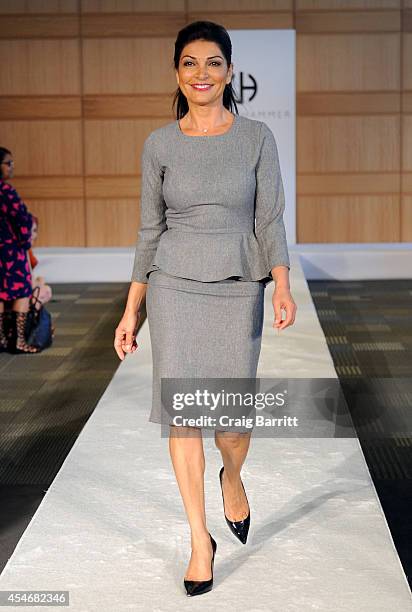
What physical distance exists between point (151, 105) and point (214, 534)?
8.18 meters

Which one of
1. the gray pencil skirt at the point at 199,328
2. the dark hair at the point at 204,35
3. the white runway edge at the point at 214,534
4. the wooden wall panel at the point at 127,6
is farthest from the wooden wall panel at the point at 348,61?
the gray pencil skirt at the point at 199,328

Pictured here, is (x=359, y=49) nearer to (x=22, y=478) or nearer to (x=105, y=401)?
(x=105, y=401)

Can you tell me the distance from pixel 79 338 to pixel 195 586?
4532 mm

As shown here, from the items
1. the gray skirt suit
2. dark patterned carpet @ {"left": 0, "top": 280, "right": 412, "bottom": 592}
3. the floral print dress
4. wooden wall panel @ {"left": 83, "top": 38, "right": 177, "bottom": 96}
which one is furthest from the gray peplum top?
wooden wall panel @ {"left": 83, "top": 38, "right": 177, "bottom": 96}

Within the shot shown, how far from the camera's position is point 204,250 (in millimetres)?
2562

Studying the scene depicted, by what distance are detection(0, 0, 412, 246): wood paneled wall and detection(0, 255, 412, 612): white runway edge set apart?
688 cm

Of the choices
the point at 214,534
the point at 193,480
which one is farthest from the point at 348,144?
the point at 193,480

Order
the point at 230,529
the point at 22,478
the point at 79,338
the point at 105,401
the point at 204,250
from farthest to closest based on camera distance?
the point at 79,338 < the point at 105,401 < the point at 22,478 < the point at 230,529 < the point at 204,250

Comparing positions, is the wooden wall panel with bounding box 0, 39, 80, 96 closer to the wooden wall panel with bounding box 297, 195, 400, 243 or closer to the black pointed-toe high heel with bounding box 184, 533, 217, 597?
the wooden wall panel with bounding box 297, 195, 400, 243

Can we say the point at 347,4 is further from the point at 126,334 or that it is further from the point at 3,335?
the point at 126,334

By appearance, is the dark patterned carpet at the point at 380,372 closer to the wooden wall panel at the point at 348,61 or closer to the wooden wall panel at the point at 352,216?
the wooden wall panel at the point at 352,216

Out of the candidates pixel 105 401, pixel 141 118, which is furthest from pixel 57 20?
pixel 105 401

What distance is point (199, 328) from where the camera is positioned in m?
2.60

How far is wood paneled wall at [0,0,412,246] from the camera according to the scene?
34.8 feet
